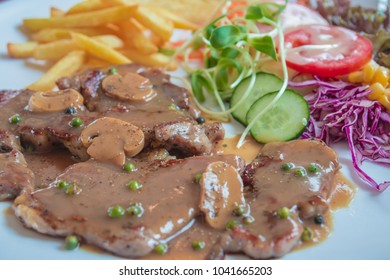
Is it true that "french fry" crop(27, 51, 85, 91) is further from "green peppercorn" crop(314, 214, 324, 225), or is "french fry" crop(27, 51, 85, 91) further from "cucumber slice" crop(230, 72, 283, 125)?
"green peppercorn" crop(314, 214, 324, 225)

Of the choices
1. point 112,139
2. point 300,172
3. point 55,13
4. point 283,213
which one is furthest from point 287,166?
point 55,13

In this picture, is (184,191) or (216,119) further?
(216,119)

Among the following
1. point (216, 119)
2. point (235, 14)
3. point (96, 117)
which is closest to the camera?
point (96, 117)

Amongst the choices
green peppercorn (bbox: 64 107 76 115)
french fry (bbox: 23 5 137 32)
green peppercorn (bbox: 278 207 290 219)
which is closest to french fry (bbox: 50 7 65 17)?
french fry (bbox: 23 5 137 32)

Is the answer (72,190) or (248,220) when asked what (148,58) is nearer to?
(72,190)
